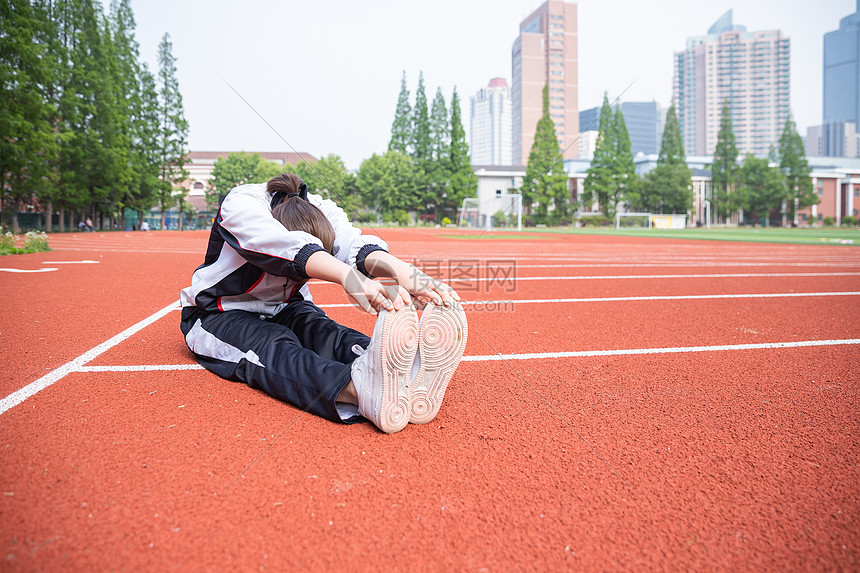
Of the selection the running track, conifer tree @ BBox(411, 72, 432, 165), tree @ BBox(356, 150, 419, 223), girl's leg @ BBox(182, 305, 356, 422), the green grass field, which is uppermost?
conifer tree @ BBox(411, 72, 432, 165)

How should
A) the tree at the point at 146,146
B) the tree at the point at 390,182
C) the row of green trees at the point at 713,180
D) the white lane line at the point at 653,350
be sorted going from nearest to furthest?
the white lane line at the point at 653,350 < the tree at the point at 146,146 < the tree at the point at 390,182 < the row of green trees at the point at 713,180

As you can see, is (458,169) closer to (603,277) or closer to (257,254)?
(603,277)

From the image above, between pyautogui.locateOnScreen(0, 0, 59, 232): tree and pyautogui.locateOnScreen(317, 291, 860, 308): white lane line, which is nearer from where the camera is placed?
pyautogui.locateOnScreen(317, 291, 860, 308): white lane line

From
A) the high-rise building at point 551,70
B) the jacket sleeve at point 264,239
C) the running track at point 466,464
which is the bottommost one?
the running track at point 466,464

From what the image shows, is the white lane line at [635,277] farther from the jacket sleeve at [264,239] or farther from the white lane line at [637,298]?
the jacket sleeve at [264,239]

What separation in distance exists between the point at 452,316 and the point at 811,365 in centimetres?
241

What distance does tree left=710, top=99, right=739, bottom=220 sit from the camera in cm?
5709

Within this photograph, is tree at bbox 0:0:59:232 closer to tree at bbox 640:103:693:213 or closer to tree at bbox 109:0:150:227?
tree at bbox 109:0:150:227

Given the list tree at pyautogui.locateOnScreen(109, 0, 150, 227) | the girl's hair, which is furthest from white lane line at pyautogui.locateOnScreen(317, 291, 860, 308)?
tree at pyautogui.locateOnScreen(109, 0, 150, 227)

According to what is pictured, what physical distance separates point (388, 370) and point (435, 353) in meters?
0.20

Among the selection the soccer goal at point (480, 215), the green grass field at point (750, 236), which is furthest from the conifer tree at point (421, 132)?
the green grass field at point (750, 236)

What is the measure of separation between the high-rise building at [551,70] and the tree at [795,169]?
7596 centimetres

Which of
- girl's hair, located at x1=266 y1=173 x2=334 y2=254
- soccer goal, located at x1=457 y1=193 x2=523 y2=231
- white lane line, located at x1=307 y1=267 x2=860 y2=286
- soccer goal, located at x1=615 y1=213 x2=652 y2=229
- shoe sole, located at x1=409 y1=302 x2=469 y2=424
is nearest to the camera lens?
shoe sole, located at x1=409 y1=302 x2=469 y2=424

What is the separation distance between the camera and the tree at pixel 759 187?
56875mm
